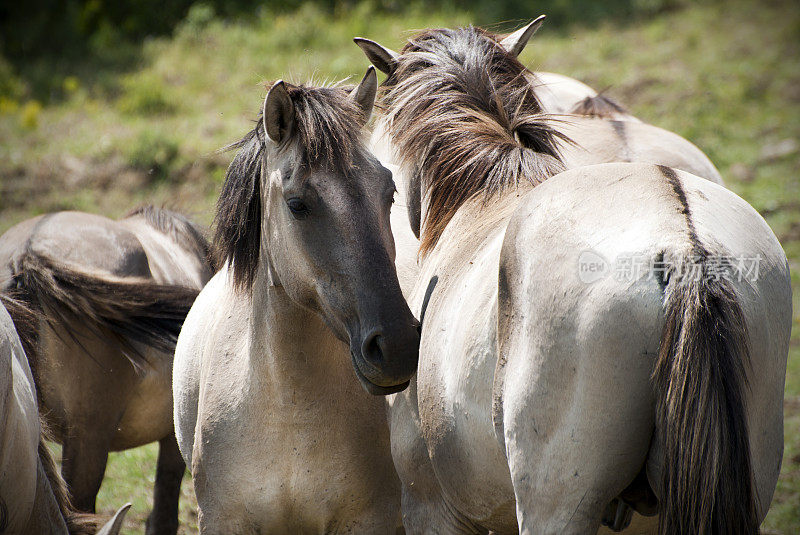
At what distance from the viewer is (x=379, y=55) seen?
301 cm

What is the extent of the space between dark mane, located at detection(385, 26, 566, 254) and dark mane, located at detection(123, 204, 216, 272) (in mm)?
2143

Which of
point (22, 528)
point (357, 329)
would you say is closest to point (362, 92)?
point (357, 329)

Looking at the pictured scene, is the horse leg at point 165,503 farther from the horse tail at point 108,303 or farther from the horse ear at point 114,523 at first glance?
the horse ear at point 114,523

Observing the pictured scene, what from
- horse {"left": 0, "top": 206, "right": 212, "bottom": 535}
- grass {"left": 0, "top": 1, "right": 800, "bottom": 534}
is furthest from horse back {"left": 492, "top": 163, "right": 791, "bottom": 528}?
grass {"left": 0, "top": 1, "right": 800, "bottom": 534}

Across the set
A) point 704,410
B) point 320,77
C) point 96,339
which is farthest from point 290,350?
point 320,77

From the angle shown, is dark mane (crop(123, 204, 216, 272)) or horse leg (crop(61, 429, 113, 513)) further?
dark mane (crop(123, 204, 216, 272))

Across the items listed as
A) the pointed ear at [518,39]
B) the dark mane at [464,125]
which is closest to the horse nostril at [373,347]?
the dark mane at [464,125]

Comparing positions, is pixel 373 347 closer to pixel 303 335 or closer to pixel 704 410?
pixel 303 335

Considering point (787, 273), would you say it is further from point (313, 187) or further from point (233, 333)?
point (233, 333)

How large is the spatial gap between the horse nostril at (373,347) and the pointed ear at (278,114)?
26.4 inches

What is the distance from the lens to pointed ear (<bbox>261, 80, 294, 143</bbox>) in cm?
224

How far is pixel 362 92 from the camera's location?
2.52 metres

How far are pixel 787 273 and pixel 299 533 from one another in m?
1.75

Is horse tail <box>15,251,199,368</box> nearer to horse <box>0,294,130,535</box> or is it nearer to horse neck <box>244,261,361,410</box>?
horse <box>0,294,130,535</box>
